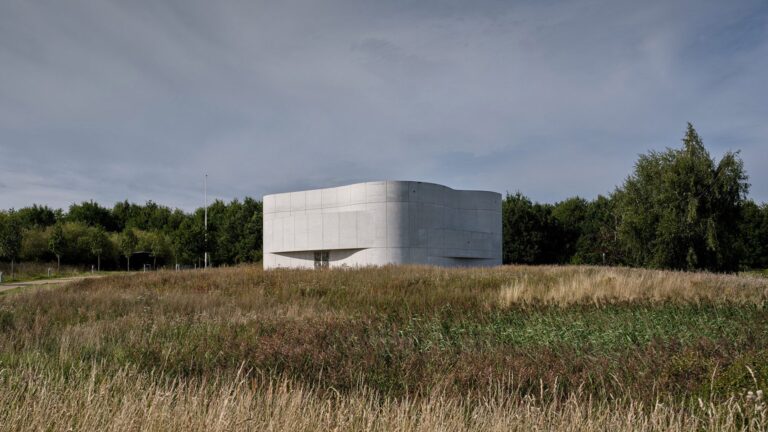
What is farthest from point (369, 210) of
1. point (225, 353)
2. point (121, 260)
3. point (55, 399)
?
point (121, 260)

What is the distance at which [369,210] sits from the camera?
119ft

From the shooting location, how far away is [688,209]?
32.3 metres

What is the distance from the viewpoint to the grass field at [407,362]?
4035 millimetres

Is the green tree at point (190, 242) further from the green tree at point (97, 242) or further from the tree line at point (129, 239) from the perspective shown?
the green tree at point (97, 242)

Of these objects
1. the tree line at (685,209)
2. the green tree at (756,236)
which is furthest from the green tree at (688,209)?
the green tree at (756,236)

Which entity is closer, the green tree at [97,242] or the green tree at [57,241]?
the green tree at [57,241]

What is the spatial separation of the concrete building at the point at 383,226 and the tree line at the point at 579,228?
9594mm

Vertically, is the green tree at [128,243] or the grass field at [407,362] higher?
the green tree at [128,243]

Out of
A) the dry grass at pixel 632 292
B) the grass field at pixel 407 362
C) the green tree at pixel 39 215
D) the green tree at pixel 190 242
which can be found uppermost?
the green tree at pixel 39 215

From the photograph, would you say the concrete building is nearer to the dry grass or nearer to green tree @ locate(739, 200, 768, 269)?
the dry grass

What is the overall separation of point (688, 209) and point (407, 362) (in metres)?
31.1

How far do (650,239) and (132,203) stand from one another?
70.5 meters

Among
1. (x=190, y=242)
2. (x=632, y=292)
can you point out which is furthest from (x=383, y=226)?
(x=632, y=292)

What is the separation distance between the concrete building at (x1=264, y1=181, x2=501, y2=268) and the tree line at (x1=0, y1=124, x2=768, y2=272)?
9.59 metres
